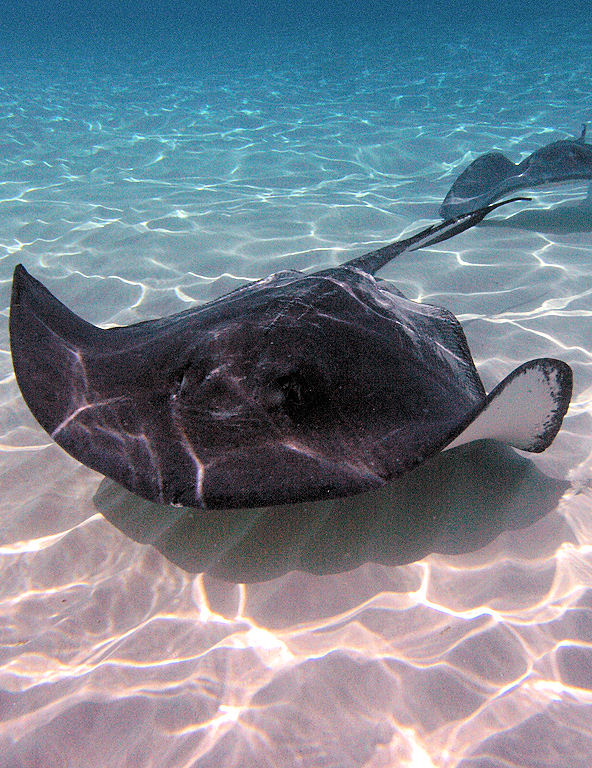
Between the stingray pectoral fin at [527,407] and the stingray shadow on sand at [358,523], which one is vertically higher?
the stingray pectoral fin at [527,407]

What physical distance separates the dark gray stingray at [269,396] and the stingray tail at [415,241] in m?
0.56

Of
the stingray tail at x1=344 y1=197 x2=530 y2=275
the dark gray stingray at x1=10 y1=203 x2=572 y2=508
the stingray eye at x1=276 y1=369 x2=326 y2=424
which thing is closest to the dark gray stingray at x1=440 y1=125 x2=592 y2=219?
the stingray tail at x1=344 y1=197 x2=530 y2=275

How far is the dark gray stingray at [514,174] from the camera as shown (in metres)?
6.80

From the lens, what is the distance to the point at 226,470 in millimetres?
2049

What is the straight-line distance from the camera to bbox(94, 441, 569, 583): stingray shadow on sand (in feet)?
8.63

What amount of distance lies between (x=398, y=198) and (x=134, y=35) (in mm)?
60550

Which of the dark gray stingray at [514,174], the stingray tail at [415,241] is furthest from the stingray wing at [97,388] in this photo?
the dark gray stingray at [514,174]

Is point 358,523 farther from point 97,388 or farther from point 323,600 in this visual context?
point 97,388

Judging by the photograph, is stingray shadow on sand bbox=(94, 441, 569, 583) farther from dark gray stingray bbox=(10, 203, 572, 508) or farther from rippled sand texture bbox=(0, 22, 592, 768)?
dark gray stingray bbox=(10, 203, 572, 508)

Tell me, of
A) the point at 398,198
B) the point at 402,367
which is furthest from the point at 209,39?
the point at 402,367

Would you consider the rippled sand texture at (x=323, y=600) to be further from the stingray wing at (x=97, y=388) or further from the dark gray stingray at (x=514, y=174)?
the dark gray stingray at (x=514, y=174)

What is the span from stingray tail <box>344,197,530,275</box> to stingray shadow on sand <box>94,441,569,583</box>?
1552 millimetres

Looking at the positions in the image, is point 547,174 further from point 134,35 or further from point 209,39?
point 134,35

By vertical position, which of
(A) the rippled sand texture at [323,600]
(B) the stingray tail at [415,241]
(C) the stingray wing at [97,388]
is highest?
(B) the stingray tail at [415,241]
